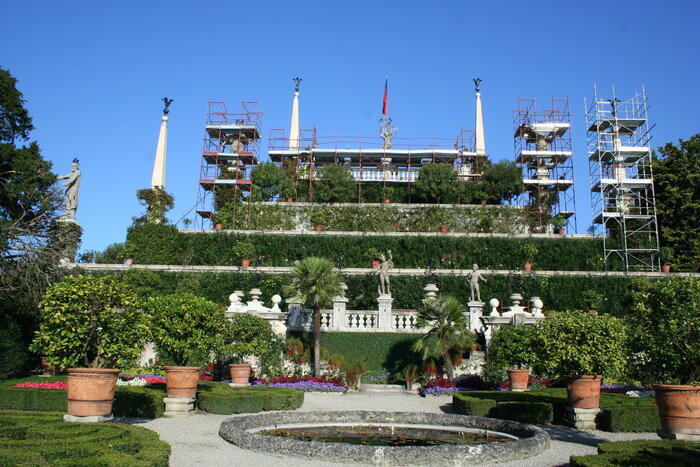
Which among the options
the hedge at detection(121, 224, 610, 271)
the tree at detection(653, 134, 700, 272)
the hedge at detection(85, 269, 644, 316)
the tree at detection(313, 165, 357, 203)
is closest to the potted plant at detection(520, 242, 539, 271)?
the hedge at detection(121, 224, 610, 271)

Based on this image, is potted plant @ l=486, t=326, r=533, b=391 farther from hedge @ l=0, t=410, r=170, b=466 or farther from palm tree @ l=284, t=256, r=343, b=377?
hedge @ l=0, t=410, r=170, b=466

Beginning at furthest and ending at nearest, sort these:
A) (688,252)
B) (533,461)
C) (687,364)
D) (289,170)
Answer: (289,170), (688,252), (687,364), (533,461)

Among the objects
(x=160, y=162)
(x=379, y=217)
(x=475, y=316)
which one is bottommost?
(x=475, y=316)

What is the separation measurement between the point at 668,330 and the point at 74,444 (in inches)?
405

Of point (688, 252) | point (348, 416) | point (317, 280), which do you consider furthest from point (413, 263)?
point (348, 416)

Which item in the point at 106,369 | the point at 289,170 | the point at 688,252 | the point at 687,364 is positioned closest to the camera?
the point at 687,364

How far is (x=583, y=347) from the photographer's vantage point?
45.4 ft

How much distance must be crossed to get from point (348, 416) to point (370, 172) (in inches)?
1443

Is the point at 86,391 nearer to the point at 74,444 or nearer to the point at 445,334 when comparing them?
the point at 74,444

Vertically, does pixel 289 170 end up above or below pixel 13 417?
above

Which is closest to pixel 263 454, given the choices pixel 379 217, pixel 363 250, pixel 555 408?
pixel 555 408

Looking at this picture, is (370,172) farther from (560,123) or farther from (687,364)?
(687,364)

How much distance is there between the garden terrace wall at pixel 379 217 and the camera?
1642 inches

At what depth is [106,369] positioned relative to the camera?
11.8 metres
